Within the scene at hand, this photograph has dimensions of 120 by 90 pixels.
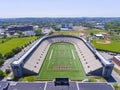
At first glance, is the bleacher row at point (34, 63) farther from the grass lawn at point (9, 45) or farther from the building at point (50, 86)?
the grass lawn at point (9, 45)

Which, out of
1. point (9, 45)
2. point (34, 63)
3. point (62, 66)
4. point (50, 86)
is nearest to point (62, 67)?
point (62, 66)

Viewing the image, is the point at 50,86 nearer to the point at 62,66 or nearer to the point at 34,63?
the point at 34,63

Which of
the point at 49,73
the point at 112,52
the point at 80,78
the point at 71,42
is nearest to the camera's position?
the point at 80,78

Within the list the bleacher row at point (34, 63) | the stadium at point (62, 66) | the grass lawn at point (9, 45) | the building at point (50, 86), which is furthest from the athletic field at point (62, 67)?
the grass lawn at point (9, 45)

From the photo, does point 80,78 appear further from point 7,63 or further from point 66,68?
point 7,63

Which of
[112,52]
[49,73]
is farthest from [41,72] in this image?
[112,52]

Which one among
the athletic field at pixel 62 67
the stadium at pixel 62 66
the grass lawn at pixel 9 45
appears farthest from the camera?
the grass lawn at pixel 9 45

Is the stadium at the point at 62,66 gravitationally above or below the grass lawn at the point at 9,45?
above

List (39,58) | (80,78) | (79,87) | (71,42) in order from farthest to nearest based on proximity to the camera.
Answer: (71,42) < (39,58) < (80,78) < (79,87)

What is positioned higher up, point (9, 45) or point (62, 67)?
point (62, 67)
